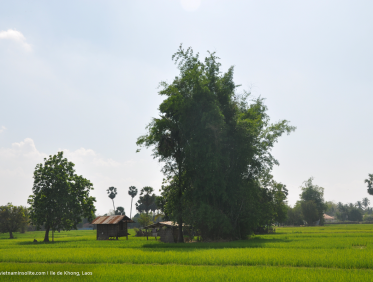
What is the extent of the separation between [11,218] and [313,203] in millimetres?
93161

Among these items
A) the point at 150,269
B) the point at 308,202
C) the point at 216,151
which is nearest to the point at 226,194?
the point at 216,151

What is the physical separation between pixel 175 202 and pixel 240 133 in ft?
41.4

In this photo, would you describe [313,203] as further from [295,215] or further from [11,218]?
[11,218]

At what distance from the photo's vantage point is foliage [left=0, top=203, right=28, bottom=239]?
2792 inches

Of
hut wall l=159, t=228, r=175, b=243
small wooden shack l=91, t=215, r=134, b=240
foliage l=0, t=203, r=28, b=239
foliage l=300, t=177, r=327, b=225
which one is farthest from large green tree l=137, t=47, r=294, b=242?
foliage l=300, t=177, r=327, b=225

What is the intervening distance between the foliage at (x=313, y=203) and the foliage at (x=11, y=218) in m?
88.0

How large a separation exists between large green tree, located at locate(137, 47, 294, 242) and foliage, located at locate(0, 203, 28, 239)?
54627 millimetres

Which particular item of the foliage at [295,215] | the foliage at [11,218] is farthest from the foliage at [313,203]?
the foliage at [11,218]

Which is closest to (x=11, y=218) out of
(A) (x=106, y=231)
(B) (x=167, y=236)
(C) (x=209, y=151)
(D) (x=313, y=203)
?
(A) (x=106, y=231)

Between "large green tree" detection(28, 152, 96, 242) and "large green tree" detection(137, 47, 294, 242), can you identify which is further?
"large green tree" detection(28, 152, 96, 242)

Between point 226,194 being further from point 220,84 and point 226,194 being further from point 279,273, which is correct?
point 279,273

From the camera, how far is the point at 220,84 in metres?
36.2

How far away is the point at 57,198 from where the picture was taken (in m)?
44.7

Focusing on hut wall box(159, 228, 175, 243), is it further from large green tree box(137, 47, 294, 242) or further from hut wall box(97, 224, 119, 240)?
hut wall box(97, 224, 119, 240)
